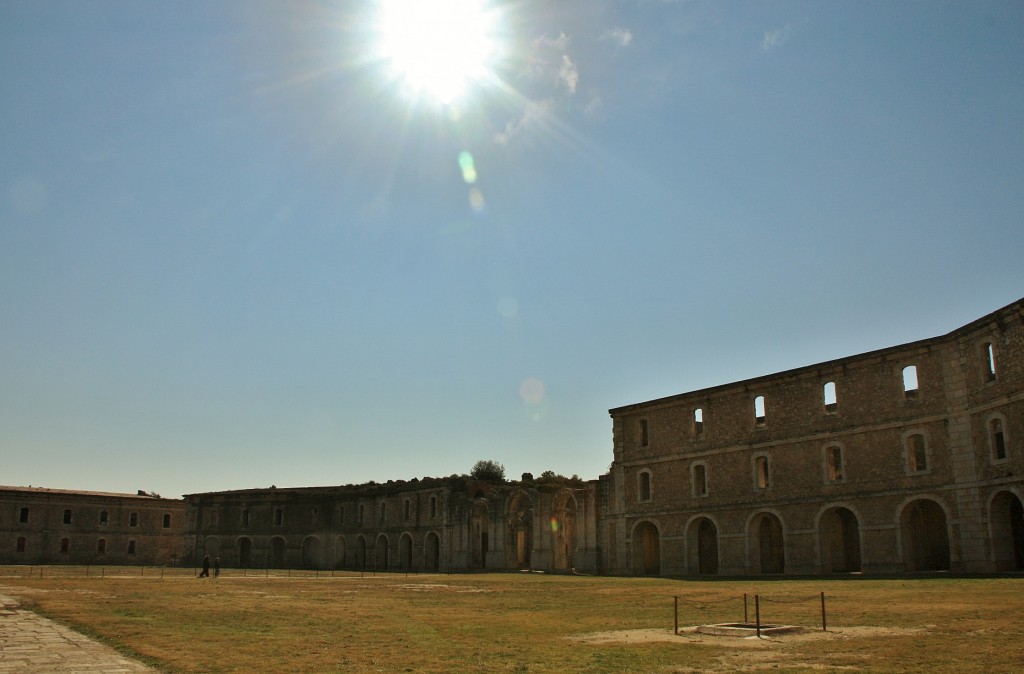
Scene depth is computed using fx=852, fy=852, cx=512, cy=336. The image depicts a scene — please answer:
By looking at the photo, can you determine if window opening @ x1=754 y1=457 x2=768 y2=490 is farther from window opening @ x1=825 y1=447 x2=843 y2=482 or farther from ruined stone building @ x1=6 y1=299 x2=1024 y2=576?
window opening @ x1=825 y1=447 x2=843 y2=482

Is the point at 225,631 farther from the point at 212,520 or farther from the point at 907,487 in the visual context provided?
the point at 212,520

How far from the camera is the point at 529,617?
18.1 m

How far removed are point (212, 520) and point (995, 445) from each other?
Result: 2589 inches

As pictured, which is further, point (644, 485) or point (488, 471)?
point (488, 471)

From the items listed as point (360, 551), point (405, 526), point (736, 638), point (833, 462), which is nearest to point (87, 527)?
point (360, 551)

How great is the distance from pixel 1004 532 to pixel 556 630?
22104mm

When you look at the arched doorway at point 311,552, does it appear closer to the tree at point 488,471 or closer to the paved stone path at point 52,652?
the tree at point 488,471

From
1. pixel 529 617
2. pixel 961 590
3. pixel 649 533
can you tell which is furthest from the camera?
pixel 649 533

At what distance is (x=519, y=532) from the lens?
57688 mm

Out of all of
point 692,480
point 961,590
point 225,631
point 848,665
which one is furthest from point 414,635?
point 692,480

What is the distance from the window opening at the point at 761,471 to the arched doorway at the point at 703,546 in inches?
136

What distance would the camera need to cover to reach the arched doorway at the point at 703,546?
41500mm

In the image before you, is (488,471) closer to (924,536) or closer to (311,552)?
(311,552)

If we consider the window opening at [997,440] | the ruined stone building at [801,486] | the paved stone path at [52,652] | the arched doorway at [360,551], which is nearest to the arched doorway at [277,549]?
the arched doorway at [360,551]
